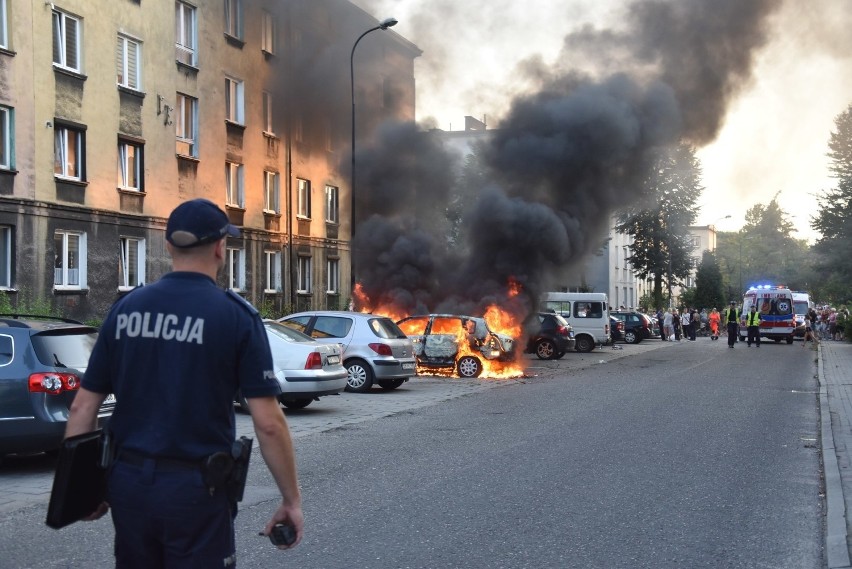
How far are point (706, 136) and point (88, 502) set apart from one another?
29.3m

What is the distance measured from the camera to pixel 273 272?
1251 inches

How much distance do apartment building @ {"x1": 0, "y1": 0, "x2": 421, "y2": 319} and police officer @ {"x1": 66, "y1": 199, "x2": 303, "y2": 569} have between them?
19.5 meters

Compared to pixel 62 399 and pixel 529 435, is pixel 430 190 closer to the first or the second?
pixel 529 435

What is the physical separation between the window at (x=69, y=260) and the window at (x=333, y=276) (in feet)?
44.4

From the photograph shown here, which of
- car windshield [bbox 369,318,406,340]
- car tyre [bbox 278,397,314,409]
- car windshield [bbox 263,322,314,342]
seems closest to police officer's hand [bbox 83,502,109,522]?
car windshield [bbox 263,322,314,342]

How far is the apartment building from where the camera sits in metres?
21.2

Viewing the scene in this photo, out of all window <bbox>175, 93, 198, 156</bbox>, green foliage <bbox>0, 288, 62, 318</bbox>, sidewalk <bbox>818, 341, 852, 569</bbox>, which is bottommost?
sidewalk <bbox>818, 341, 852, 569</bbox>

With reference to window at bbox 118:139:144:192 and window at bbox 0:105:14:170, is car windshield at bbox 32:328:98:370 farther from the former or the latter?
window at bbox 118:139:144:192

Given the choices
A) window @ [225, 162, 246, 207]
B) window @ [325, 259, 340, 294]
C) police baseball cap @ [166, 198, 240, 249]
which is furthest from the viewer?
window @ [325, 259, 340, 294]

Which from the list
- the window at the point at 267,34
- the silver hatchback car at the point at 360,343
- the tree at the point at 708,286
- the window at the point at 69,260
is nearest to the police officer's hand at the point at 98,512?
the silver hatchback car at the point at 360,343

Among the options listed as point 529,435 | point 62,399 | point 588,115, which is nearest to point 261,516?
point 62,399

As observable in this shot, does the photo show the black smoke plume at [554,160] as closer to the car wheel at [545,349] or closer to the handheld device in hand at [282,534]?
the car wheel at [545,349]

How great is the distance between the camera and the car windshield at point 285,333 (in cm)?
1320

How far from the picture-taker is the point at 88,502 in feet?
9.47
